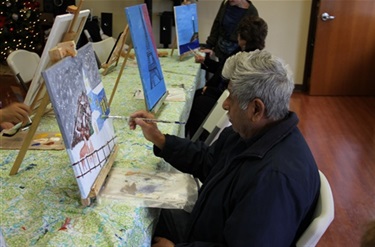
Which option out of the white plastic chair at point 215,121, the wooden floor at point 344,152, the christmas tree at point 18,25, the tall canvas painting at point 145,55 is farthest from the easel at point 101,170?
the christmas tree at point 18,25

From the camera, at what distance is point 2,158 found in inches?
57.4

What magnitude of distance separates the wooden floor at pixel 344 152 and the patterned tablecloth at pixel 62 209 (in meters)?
1.02

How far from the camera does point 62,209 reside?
44.4 inches

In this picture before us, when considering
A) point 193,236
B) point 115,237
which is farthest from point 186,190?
point 115,237

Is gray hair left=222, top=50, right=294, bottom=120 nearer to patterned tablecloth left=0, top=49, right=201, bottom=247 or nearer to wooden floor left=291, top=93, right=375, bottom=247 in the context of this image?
patterned tablecloth left=0, top=49, right=201, bottom=247

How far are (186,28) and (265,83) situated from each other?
244 centimetres

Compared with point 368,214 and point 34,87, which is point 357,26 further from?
point 34,87

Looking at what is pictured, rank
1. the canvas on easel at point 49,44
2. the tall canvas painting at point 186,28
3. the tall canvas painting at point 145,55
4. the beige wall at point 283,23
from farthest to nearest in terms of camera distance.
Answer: the beige wall at point 283,23, the tall canvas painting at point 186,28, the tall canvas painting at point 145,55, the canvas on easel at point 49,44

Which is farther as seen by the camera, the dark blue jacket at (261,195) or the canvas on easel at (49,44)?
the canvas on easel at (49,44)

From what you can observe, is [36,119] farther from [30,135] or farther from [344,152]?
[344,152]

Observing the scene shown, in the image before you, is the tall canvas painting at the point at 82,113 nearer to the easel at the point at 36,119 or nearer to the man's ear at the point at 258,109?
the easel at the point at 36,119

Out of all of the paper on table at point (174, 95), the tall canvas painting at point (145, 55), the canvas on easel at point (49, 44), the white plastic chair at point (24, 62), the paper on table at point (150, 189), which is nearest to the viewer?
the paper on table at point (150, 189)

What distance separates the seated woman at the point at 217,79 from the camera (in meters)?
2.57

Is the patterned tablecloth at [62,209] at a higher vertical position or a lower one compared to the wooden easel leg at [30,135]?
lower
